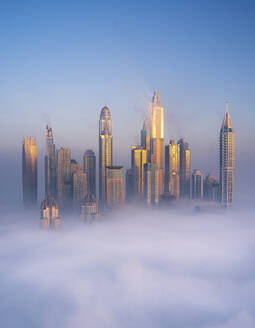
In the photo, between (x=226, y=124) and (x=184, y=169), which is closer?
(x=226, y=124)

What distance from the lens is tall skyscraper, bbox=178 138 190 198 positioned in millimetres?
42281

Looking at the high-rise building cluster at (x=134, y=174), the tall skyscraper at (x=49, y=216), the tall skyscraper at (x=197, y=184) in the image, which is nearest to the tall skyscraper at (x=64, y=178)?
the high-rise building cluster at (x=134, y=174)

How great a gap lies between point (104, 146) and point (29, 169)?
33.9ft

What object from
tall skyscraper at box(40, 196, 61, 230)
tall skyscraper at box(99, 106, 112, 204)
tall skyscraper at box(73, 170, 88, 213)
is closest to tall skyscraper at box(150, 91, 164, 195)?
tall skyscraper at box(99, 106, 112, 204)

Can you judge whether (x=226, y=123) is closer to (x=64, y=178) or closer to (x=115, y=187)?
(x=115, y=187)

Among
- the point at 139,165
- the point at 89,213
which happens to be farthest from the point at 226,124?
the point at 89,213

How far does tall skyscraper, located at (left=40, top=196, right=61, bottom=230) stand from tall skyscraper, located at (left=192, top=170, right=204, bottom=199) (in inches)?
815

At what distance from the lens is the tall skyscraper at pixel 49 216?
26.8m

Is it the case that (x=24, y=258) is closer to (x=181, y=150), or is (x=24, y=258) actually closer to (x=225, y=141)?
(x=225, y=141)

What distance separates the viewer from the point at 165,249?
25.5 meters

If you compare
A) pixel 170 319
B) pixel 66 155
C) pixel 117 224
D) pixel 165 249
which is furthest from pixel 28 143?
pixel 170 319

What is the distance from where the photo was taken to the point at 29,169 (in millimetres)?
40500

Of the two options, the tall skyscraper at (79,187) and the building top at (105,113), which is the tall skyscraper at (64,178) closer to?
the tall skyscraper at (79,187)

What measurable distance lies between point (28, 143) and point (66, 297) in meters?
27.5
